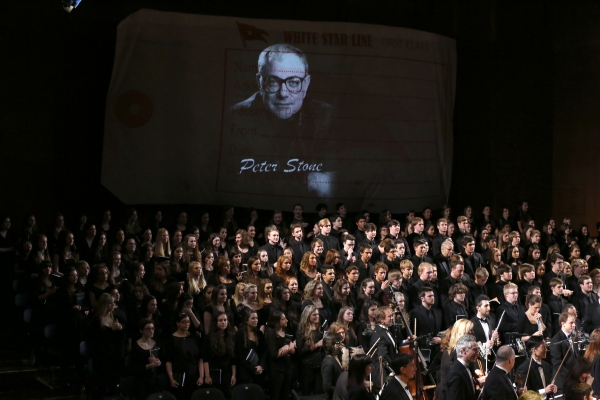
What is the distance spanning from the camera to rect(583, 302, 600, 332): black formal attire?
866cm

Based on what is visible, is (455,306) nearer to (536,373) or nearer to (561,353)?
(561,353)

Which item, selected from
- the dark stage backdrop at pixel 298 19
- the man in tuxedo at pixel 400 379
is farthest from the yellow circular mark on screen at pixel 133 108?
the man in tuxedo at pixel 400 379

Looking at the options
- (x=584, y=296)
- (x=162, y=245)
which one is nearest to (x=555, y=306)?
(x=584, y=296)

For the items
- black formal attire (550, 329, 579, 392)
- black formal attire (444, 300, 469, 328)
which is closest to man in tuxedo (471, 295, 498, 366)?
black formal attire (444, 300, 469, 328)

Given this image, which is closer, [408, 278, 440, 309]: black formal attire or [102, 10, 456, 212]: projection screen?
[408, 278, 440, 309]: black formal attire

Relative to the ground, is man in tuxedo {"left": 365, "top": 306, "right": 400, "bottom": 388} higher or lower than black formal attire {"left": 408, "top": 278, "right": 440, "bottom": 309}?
lower

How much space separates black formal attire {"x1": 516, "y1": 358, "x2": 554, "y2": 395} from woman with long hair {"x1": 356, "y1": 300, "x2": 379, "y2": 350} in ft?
4.11

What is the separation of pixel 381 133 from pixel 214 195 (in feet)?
8.85

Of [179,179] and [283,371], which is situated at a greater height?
[179,179]

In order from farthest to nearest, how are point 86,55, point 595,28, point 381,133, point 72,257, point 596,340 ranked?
point 595,28 < point 381,133 < point 86,55 < point 72,257 < point 596,340

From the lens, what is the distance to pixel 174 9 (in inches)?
497

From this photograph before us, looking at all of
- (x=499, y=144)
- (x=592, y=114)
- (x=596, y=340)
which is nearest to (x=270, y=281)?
(x=596, y=340)

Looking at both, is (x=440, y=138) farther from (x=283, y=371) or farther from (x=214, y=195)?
(x=283, y=371)

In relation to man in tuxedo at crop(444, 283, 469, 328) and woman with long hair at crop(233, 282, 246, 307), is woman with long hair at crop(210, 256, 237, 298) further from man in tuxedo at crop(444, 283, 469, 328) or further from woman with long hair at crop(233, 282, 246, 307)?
man in tuxedo at crop(444, 283, 469, 328)
